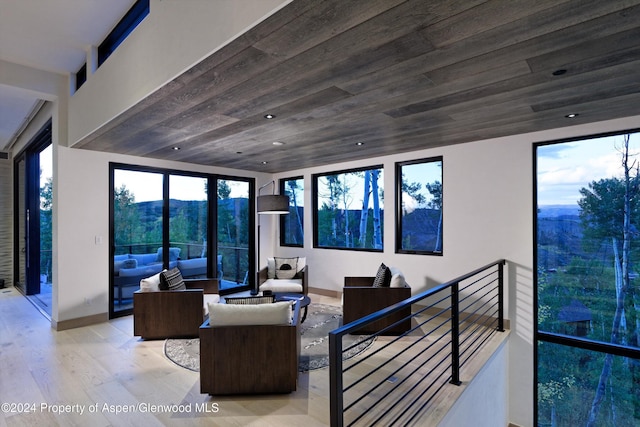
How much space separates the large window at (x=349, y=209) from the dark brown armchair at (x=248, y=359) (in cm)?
310

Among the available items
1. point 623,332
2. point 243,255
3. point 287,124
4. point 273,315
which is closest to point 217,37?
point 287,124

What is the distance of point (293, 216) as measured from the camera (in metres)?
6.88

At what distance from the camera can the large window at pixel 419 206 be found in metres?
4.82

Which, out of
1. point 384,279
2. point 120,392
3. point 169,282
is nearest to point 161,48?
point 169,282

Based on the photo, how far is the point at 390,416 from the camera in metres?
2.37

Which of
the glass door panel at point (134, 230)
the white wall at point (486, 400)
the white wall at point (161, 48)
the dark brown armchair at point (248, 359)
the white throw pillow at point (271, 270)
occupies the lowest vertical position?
the white wall at point (486, 400)

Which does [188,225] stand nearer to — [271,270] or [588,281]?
[271,270]

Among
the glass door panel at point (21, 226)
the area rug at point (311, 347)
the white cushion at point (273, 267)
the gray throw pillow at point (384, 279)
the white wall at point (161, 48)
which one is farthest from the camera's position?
the glass door panel at point (21, 226)

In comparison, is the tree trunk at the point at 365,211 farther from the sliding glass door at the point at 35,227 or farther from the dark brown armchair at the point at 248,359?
the sliding glass door at the point at 35,227

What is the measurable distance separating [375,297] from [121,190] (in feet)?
13.6

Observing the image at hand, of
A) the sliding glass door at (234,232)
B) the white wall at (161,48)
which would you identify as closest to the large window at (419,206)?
the sliding glass door at (234,232)

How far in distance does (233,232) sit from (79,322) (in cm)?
282

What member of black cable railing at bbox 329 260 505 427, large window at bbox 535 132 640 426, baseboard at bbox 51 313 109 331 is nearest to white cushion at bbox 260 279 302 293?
black cable railing at bbox 329 260 505 427

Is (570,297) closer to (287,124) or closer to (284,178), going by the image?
(287,124)
